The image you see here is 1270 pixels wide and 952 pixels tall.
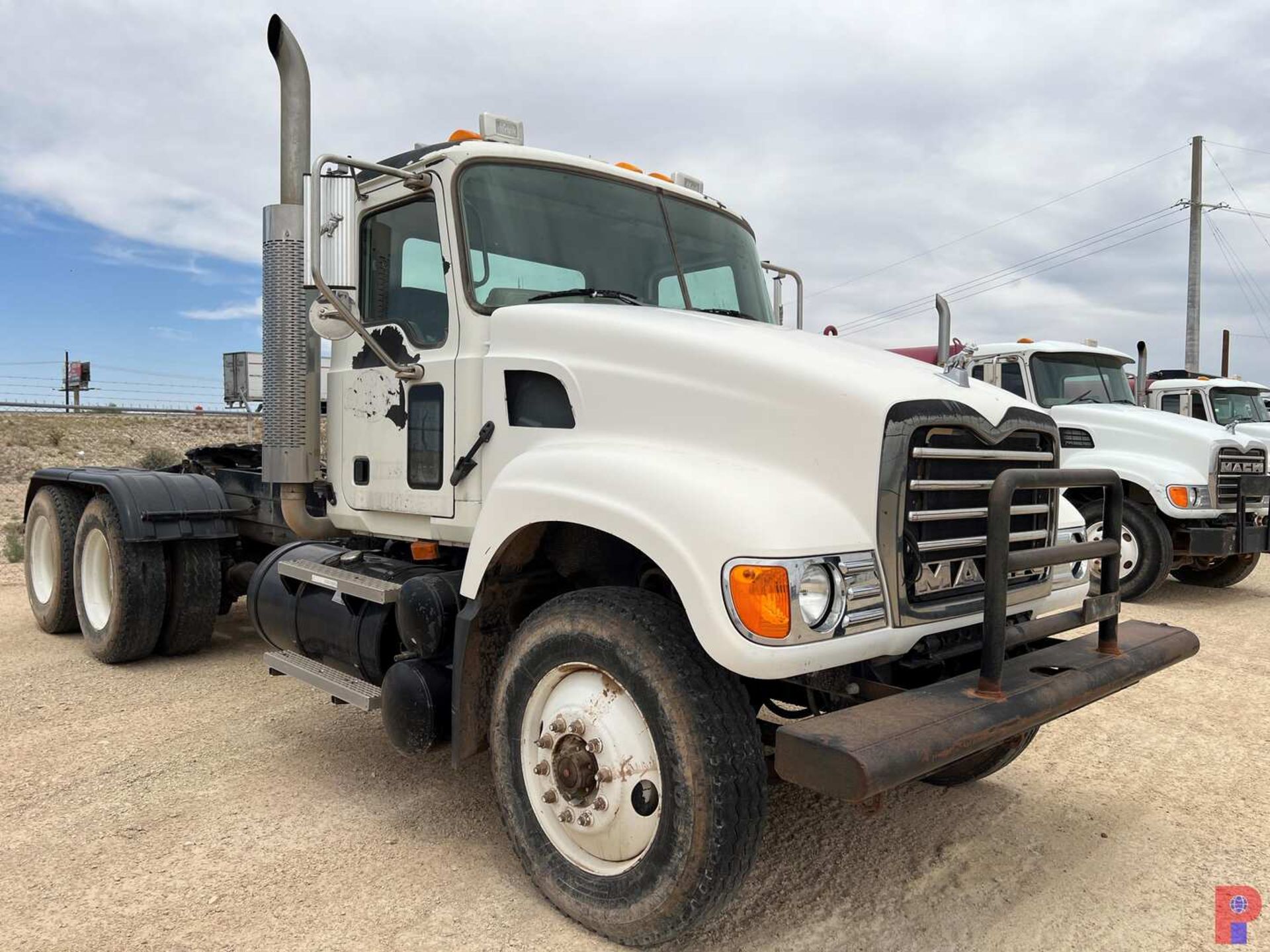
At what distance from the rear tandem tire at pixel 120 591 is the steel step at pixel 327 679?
1.78 metres

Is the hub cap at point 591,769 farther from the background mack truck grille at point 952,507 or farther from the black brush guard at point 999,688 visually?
the background mack truck grille at point 952,507

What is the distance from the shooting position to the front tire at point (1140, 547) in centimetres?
856

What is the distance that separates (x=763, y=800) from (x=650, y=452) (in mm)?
1104

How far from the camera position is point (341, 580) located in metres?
4.07

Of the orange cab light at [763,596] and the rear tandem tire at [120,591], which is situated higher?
the orange cab light at [763,596]

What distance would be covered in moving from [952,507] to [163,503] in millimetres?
4956

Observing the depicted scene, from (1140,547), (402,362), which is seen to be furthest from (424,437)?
(1140,547)

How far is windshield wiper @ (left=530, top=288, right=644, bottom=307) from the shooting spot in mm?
3766

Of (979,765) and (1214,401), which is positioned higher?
(1214,401)

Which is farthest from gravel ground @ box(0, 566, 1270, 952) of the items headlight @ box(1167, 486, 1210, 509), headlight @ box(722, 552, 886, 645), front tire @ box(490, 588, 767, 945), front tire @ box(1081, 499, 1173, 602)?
headlight @ box(1167, 486, 1210, 509)

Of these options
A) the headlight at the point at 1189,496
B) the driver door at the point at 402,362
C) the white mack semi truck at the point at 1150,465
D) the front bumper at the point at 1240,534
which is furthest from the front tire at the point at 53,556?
the front bumper at the point at 1240,534

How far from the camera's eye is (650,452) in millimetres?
3008

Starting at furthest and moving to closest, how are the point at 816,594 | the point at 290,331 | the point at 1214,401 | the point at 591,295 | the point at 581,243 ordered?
the point at 1214,401, the point at 290,331, the point at 581,243, the point at 591,295, the point at 816,594

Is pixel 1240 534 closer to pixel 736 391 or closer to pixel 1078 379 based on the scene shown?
pixel 1078 379
